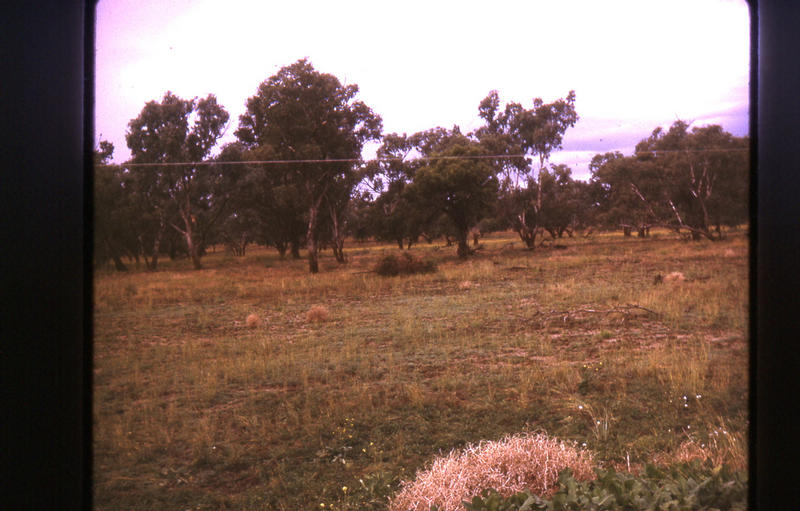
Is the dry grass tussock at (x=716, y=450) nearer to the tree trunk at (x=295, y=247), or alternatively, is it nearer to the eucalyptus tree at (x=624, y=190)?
the tree trunk at (x=295, y=247)

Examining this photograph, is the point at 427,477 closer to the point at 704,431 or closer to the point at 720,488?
the point at 720,488

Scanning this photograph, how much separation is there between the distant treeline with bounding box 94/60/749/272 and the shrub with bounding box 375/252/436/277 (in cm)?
88

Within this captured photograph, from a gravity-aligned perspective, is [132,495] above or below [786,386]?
below

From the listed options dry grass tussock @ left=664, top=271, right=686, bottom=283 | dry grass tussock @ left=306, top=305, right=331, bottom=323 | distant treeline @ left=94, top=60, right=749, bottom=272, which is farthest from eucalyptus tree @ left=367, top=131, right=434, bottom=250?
dry grass tussock @ left=664, top=271, right=686, bottom=283

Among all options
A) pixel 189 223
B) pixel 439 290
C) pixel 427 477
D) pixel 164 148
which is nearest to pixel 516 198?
pixel 439 290

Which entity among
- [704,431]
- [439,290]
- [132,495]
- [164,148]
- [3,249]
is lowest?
[132,495]

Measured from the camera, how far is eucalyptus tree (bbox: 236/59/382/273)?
23.0 feet

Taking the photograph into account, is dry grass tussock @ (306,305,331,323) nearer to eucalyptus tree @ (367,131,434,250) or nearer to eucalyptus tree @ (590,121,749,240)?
eucalyptus tree @ (367,131,434,250)

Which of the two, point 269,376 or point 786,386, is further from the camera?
point 269,376

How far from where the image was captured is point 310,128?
8344mm

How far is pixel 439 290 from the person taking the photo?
9297mm

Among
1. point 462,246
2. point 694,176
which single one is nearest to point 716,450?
point 694,176

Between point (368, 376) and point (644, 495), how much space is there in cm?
321

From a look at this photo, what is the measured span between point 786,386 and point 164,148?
6571 millimetres
